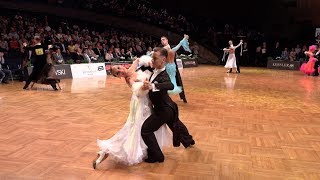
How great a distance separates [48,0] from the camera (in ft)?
65.8

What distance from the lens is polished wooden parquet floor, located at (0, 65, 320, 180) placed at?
4.16m

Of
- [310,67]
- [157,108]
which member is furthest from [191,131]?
[310,67]

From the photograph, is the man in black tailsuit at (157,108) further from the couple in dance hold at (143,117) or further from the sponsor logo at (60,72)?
the sponsor logo at (60,72)

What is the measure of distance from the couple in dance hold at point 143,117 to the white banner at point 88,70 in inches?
422

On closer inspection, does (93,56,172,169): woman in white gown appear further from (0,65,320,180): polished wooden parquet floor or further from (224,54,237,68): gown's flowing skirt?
(224,54,237,68): gown's flowing skirt

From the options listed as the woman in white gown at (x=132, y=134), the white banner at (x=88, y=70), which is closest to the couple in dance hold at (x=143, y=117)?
the woman in white gown at (x=132, y=134)

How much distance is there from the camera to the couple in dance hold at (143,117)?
4238 mm

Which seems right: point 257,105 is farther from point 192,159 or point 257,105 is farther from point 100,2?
point 100,2

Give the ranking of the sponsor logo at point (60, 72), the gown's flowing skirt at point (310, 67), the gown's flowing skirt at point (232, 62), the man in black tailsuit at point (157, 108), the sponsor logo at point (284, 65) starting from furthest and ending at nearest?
the sponsor logo at point (284, 65), the gown's flowing skirt at point (232, 62), the gown's flowing skirt at point (310, 67), the sponsor logo at point (60, 72), the man in black tailsuit at point (157, 108)

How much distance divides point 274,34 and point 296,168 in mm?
20710

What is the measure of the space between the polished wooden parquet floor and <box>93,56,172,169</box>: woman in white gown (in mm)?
142

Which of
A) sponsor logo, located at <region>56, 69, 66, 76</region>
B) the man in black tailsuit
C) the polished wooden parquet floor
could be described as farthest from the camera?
sponsor logo, located at <region>56, 69, 66, 76</region>

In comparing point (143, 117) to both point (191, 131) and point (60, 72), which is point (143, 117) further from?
point (60, 72)

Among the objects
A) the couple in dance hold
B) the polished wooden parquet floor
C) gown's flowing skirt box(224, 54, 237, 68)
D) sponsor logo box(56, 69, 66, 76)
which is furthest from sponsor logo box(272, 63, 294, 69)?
the couple in dance hold
